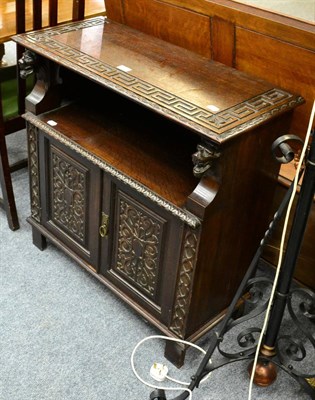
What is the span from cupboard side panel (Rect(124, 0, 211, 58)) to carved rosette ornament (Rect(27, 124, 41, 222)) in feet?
1.51

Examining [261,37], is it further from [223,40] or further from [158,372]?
[158,372]

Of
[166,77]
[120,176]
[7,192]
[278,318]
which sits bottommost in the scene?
[7,192]

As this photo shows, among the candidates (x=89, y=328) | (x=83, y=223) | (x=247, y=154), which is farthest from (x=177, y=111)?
(x=89, y=328)

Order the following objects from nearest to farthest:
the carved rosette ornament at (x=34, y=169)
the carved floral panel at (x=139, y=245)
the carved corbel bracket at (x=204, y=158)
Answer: the carved corbel bracket at (x=204, y=158) < the carved floral panel at (x=139, y=245) < the carved rosette ornament at (x=34, y=169)

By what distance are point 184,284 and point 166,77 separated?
500 millimetres

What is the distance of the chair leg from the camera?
1.82 meters

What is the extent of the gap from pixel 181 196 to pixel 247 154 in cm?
19

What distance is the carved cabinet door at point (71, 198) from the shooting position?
4.99ft

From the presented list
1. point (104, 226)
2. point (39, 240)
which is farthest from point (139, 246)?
point (39, 240)

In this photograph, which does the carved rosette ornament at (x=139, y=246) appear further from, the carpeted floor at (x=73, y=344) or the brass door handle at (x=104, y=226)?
the carpeted floor at (x=73, y=344)

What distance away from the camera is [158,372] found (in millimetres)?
1461

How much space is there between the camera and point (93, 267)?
166 cm

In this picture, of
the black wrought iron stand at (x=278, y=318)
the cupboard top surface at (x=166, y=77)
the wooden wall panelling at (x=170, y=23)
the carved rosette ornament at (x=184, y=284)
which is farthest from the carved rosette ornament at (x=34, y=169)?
the black wrought iron stand at (x=278, y=318)

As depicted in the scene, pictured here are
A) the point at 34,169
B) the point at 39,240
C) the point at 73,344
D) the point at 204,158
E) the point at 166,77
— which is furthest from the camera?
the point at 39,240
